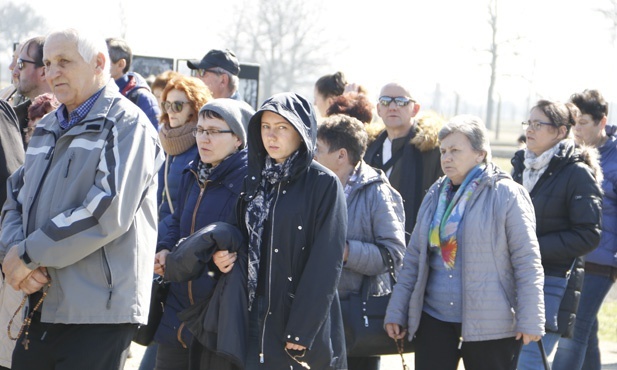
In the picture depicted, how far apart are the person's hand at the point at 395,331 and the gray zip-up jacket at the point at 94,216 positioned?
1.57m

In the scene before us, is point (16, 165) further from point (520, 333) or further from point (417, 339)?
point (520, 333)

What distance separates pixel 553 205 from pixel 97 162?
10.1 feet

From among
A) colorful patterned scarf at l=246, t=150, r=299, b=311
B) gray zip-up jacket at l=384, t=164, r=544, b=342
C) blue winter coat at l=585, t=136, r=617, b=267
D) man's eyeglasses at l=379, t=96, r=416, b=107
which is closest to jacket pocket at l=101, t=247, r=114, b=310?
colorful patterned scarf at l=246, t=150, r=299, b=311

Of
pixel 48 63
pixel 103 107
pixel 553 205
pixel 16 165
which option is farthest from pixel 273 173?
pixel 553 205

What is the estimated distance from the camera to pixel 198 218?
15.9 feet

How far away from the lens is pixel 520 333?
4.84 meters

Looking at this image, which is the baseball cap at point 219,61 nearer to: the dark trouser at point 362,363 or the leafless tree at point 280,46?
the dark trouser at point 362,363

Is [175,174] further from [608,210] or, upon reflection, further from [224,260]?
[608,210]

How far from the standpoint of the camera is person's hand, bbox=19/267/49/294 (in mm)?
3865

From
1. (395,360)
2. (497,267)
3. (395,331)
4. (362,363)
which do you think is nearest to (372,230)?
(395,331)

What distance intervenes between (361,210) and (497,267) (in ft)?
2.68

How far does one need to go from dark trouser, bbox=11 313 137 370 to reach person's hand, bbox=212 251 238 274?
50cm

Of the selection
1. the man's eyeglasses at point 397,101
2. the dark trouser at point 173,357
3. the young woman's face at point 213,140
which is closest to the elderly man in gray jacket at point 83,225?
the young woman's face at point 213,140

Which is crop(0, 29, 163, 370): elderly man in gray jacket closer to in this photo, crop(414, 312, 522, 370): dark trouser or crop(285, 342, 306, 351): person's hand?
crop(285, 342, 306, 351): person's hand
